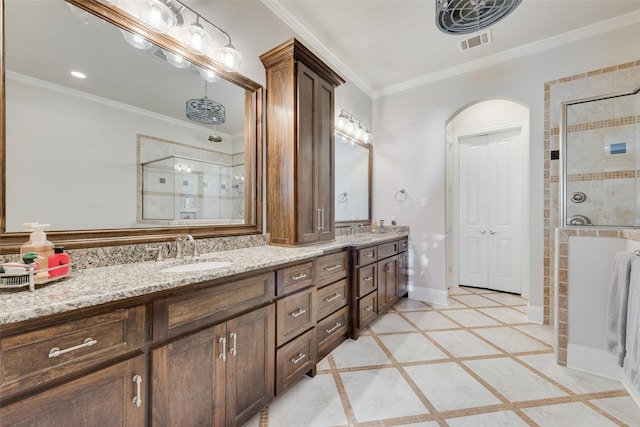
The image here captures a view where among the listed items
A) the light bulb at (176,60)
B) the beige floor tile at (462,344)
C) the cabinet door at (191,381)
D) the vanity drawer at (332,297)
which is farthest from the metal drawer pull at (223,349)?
the beige floor tile at (462,344)

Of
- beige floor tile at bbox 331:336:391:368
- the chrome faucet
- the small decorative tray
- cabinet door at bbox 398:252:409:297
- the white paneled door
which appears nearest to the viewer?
the small decorative tray

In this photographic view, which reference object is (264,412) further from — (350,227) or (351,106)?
(351,106)

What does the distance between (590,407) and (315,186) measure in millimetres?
2166

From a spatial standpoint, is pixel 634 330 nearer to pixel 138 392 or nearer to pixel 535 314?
pixel 535 314

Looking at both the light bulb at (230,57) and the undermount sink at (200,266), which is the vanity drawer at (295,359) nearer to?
the undermount sink at (200,266)

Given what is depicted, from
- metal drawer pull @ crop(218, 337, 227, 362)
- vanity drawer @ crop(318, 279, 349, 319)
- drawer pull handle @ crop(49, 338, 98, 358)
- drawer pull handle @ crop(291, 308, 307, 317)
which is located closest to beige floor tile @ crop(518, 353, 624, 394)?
vanity drawer @ crop(318, 279, 349, 319)

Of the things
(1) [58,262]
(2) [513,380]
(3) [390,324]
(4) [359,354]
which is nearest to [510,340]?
(2) [513,380]

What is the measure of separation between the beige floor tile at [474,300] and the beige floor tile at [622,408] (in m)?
1.61

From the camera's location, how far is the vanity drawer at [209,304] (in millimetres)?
954

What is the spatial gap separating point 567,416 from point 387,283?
1.57 m

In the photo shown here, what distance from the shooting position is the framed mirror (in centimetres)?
308

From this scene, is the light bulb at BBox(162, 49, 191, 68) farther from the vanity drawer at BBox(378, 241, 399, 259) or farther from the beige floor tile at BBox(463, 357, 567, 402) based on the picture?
the beige floor tile at BBox(463, 357, 567, 402)

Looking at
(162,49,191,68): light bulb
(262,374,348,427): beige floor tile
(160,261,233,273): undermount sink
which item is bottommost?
(262,374,348,427): beige floor tile

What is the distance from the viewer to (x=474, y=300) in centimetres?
335
